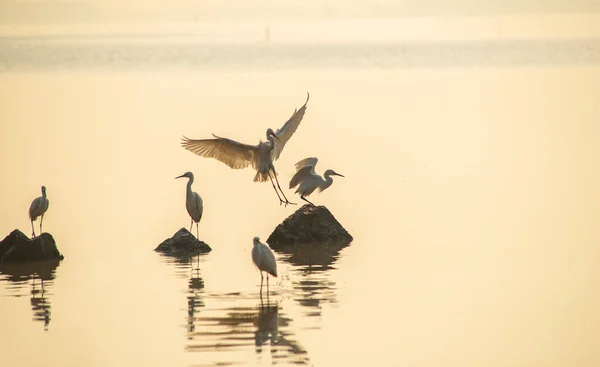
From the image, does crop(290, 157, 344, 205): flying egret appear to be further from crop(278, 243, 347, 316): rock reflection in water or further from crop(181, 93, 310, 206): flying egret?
crop(278, 243, 347, 316): rock reflection in water

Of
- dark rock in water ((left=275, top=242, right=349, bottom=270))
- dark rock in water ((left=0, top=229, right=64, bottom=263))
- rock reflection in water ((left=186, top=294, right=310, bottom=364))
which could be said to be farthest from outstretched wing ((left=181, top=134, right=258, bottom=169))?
rock reflection in water ((left=186, top=294, right=310, bottom=364))

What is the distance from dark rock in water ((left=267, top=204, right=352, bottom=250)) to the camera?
58.5ft

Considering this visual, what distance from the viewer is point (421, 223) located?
19484 millimetres

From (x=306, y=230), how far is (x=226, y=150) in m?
2.25

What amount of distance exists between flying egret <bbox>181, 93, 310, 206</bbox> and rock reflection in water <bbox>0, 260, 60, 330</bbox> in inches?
125

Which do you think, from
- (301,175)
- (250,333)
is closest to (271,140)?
(301,175)

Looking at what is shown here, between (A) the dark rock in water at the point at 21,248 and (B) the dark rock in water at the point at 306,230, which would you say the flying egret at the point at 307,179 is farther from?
A: (A) the dark rock in water at the point at 21,248

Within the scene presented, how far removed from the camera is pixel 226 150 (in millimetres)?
19281

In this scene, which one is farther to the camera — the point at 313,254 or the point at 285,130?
the point at 285,130

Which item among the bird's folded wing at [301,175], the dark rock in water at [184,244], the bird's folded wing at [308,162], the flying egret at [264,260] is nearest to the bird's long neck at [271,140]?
the bird's folded wing at [308,162]

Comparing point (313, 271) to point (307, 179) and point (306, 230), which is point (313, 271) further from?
point (307, 179)

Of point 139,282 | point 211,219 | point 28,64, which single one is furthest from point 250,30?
point 139,282

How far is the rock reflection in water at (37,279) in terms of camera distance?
1370 cm

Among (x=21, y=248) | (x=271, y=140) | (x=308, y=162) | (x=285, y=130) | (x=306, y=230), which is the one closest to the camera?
(x=21, y=248)
